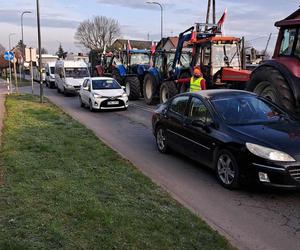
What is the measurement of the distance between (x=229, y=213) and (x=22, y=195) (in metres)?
2.70

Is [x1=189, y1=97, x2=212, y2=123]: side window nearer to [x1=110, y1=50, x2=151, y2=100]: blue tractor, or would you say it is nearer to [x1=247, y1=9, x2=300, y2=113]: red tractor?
[x1=247, y1=9, x2=300, y2=113]: red tractor

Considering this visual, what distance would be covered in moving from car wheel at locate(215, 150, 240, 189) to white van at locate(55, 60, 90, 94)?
2001 cm

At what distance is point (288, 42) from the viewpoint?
952 centimetres

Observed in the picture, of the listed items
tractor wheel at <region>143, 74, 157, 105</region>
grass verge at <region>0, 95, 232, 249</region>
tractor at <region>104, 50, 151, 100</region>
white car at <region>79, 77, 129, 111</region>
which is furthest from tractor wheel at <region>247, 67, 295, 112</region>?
tractor at <region>104, 50, 151, 100</region>

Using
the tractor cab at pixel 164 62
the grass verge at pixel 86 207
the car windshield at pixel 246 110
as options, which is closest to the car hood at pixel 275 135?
the car windshield at pixel 246 110

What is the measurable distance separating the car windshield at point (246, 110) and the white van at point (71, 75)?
63.0ft

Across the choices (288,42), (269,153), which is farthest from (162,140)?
(288,42)

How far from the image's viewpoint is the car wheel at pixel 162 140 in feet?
29.0

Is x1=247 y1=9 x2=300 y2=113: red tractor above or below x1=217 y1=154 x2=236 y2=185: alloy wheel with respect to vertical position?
above

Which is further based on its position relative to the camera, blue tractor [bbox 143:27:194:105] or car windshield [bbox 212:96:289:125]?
blue tractor [bbox 143:27:194:105]

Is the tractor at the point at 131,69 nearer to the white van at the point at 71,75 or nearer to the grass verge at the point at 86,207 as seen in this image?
the white van at the point at 71,75

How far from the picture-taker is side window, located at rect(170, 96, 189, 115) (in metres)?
8.14

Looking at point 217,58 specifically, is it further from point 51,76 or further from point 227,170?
point 51,76

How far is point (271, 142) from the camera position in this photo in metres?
6.03
